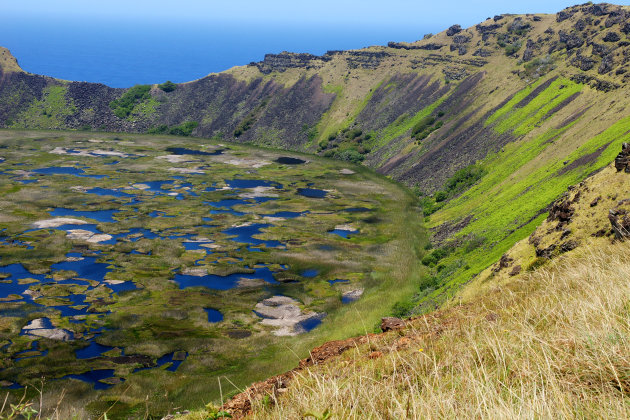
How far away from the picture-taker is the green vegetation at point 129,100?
170625 mm

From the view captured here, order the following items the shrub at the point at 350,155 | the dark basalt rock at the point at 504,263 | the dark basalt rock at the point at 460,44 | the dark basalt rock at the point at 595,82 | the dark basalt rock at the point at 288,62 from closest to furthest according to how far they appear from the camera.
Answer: the dark basalt rock at the point at 504,263, the dark basalt rock at the point at 595,82, the shrub at the point at 350,155, the dark basalt rock at the point at 460,44, the dark basalt rock at the point at 288,62

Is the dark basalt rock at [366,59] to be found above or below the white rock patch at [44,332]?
above

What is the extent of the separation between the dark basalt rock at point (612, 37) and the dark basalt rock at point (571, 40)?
9.22 meters

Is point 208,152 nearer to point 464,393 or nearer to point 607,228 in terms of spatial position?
point 607,228

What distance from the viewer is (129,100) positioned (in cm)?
17600

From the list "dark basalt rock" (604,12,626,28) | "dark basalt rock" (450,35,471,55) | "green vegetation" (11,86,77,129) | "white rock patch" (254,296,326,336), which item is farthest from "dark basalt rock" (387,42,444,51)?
"white rock patch" (254,296,326,336)

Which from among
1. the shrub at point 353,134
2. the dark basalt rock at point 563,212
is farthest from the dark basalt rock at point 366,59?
the dark basalt rock at point 563,212

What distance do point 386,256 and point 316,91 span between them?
112445 mm

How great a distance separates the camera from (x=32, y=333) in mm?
40594

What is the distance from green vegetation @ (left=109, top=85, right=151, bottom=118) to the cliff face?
1472mm

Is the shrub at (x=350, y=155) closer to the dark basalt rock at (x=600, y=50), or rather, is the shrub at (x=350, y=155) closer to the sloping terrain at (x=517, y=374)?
the dark basalt rock at (x=600, y=50)

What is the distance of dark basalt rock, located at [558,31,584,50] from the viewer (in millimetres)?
103406

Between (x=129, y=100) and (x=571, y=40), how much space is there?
484ft

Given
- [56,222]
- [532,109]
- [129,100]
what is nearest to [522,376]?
[56,222]
